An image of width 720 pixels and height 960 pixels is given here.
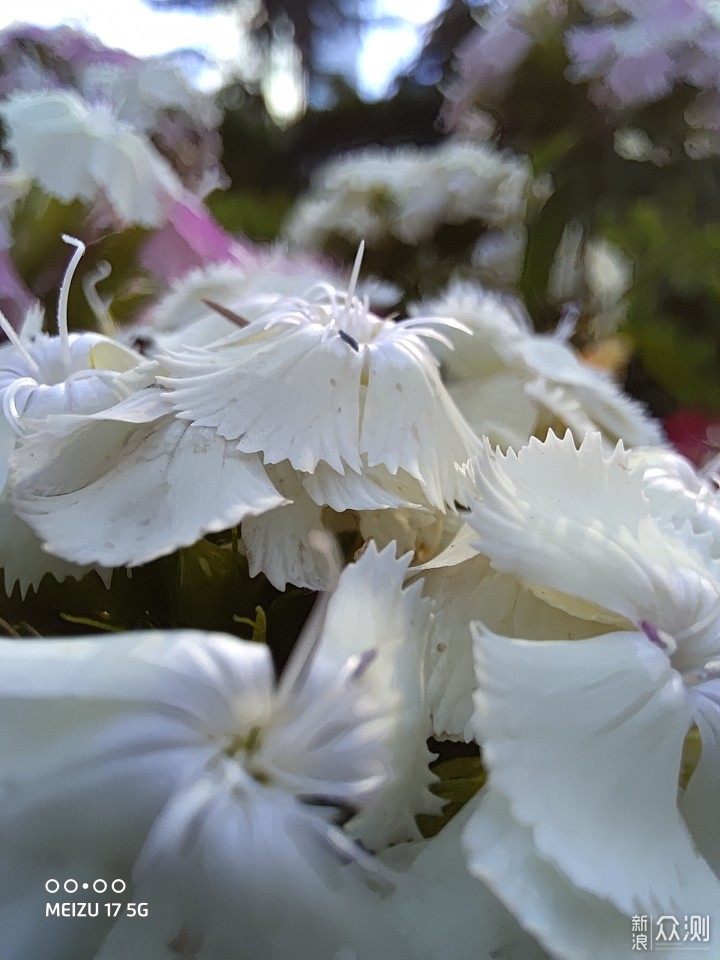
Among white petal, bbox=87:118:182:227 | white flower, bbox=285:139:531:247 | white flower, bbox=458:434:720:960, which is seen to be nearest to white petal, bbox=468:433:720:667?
white flower, bbox=458:434:720:960

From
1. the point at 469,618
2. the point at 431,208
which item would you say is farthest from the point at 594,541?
the point at 431,208

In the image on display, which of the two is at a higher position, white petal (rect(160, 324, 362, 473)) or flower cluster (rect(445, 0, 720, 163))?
flower cluster (rect(445, 0, 720, 163))

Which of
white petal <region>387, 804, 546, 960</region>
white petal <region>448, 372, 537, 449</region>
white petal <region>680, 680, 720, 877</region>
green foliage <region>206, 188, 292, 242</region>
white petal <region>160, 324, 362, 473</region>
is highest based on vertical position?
white petal <region>160, 324, 362, 473</region>

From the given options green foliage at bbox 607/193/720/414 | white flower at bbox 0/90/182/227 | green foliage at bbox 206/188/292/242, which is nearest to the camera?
white flower at bbox 0/90/182/227

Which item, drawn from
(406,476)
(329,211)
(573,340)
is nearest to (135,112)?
(329,211)

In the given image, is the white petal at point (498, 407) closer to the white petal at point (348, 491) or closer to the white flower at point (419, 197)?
the white petal at point (348, 491)

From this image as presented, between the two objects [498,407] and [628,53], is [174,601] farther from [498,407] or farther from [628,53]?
[628,53]

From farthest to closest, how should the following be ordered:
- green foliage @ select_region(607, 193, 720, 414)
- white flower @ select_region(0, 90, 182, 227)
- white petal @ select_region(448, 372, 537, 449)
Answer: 1. green foliage @ select_region(607, 193, 720, 414)
2. white flower @ select_region(0, 90, 182, 227)
3. white petal @ select_region(448, 372, 537, 449)

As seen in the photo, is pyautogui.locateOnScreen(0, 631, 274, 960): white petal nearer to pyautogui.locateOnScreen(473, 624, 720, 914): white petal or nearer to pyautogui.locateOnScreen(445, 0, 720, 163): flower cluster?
pyautogui.locateOnScreen(473, 624, 720, 914): white petal
